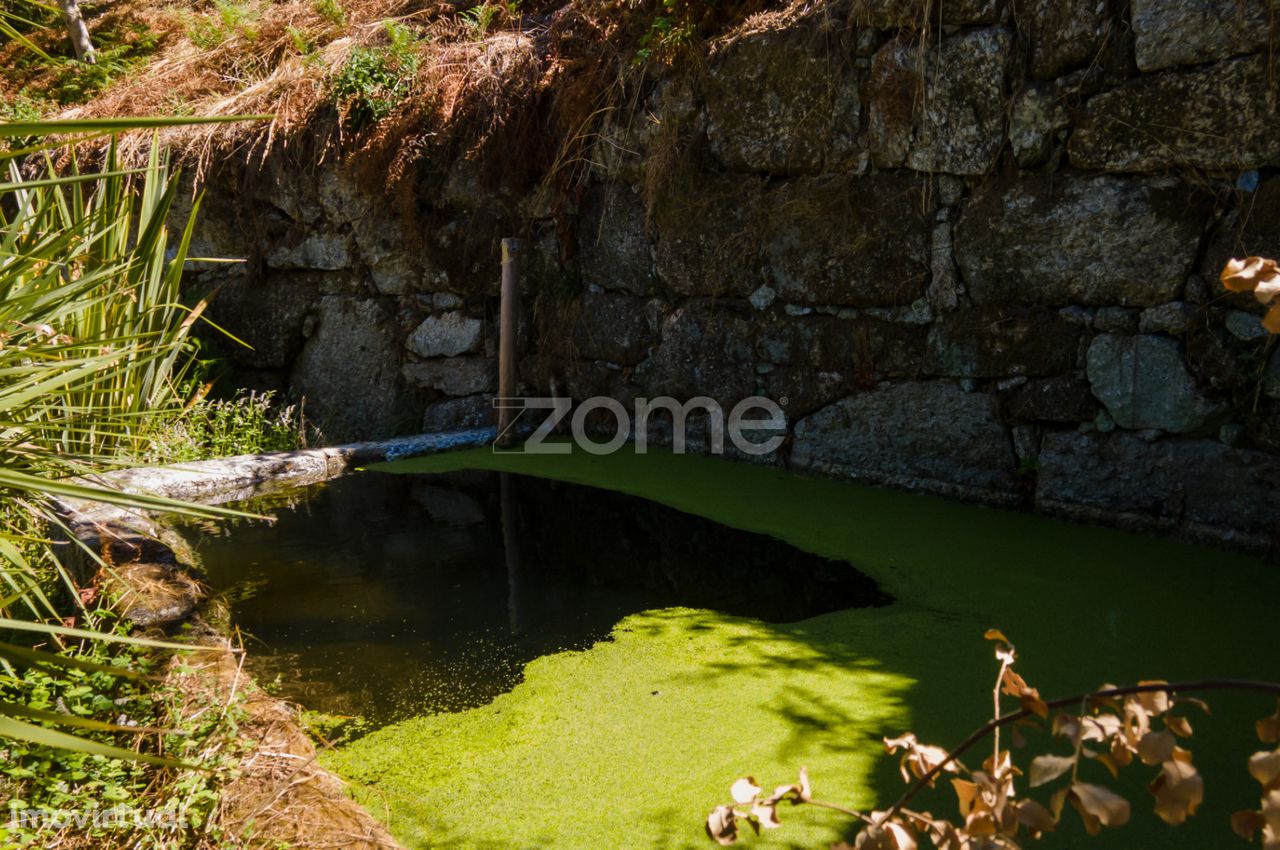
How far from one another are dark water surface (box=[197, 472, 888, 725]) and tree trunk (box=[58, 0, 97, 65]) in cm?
583

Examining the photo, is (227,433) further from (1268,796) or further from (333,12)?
(1268,796)

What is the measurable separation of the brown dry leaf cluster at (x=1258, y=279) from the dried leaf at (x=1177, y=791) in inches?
16.5

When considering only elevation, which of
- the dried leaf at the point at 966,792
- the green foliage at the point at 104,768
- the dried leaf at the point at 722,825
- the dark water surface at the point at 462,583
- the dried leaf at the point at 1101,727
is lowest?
the dark water surface at the point at 462,583

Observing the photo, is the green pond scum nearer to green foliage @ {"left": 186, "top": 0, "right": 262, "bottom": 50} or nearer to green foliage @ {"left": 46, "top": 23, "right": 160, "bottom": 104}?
green foliage @ {"left": 186, "top": 0, "right": 262, "bottom": 50}

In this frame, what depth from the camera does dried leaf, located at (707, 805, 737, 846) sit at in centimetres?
98

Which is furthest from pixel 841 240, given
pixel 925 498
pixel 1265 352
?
pixel 1265 352

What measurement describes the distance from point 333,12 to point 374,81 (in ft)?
4.84

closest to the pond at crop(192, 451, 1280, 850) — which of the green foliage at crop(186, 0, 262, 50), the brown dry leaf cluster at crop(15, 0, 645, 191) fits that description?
the brown dry leaf cluster at crop(15, 0, 645, 191)

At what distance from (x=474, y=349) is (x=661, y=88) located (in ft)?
6.70

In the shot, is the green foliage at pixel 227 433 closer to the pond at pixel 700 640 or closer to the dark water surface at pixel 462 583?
the dark water surface at pixel 462 583

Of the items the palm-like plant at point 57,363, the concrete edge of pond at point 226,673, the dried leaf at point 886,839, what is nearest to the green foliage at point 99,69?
the concrete edge of pond at point 226,673

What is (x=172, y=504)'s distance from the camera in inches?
51.6

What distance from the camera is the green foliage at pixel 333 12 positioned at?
7.32 metres

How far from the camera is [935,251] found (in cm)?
422
